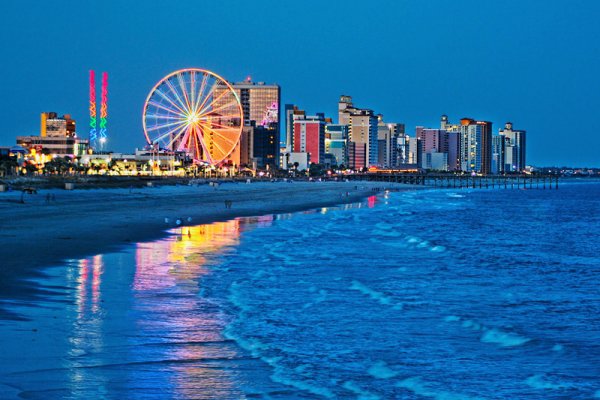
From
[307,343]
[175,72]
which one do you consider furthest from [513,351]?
[175,72]

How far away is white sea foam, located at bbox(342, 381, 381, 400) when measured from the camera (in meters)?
7.38

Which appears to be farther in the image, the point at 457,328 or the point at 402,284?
the point at 402,284

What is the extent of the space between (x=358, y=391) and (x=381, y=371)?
88cm

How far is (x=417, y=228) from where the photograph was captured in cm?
3631

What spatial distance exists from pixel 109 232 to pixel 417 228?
15.4 metres

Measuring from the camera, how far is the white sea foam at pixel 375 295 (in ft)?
43.1

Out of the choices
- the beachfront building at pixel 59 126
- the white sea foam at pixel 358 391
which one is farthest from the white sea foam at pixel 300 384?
the beachfront building at pixel 59 126

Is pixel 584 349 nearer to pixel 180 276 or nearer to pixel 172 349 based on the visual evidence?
pixel 172 349

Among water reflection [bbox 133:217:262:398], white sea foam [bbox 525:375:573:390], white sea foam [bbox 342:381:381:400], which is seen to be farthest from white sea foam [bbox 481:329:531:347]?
water reflection [bbox 133:217:262:398]

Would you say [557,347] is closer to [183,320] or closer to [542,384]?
[542,384]

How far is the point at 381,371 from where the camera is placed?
27.6 ft

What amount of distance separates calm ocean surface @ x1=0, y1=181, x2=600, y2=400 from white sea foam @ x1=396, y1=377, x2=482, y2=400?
31 millimetres

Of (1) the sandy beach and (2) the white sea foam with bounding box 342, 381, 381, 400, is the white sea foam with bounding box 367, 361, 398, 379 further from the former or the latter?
(1) the sandy beach

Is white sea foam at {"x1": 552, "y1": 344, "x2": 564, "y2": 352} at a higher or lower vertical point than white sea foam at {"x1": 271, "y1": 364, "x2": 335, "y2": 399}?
lower
